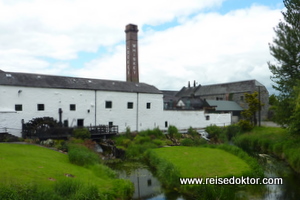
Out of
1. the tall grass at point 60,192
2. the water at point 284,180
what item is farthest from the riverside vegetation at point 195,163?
the tall grass at point 60,192

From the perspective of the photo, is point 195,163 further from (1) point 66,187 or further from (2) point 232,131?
(2) point 232,131

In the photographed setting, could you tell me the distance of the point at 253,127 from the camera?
88.2ft

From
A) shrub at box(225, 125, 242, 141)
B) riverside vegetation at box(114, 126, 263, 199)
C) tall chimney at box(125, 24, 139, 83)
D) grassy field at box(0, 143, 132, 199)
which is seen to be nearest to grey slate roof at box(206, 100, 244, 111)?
shrub at box(225, 125, 242, 141)

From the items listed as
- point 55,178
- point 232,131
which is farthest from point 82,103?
point 232,131

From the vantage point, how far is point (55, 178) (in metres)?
9.56

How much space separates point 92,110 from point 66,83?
3625 mm

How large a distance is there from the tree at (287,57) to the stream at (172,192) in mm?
5336

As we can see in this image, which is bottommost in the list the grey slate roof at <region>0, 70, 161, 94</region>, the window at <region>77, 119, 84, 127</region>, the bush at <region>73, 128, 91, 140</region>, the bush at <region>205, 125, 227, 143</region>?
the bush at <region>205, 125, 227, 143</region>

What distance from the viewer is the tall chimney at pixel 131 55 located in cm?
4356

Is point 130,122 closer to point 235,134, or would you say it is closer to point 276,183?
point 235,134

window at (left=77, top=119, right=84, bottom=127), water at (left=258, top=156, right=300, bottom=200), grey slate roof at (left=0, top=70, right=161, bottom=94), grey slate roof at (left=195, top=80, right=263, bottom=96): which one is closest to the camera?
water at (left=258, top=156, right=300, bottom=200)

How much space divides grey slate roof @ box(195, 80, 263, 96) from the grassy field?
116 feet

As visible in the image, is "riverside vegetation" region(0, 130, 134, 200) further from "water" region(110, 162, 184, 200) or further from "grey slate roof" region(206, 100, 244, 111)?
"grey slate roof" region(206, 100, 244, 111)

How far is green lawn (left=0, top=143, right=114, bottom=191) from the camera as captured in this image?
8953 mm
